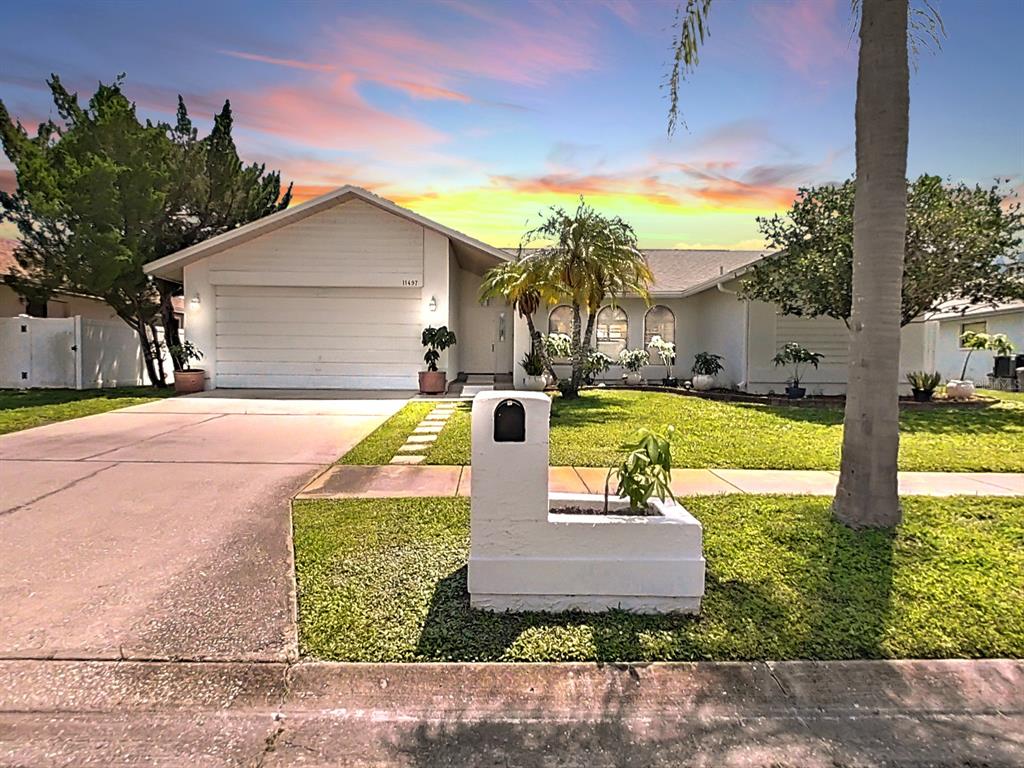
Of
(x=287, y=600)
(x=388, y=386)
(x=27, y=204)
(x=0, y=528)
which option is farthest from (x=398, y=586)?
(x=27, y=204)

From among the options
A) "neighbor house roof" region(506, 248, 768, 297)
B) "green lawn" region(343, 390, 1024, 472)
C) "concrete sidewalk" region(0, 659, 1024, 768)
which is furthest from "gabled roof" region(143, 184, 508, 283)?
"concrete sidewalk" region(0, 659, 1024, 768)

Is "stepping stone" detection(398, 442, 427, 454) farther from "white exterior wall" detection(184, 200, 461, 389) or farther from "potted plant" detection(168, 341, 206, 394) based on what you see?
"potted plant" detection(168, 341, 206, 394)

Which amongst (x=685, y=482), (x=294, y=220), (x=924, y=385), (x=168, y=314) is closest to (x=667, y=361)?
(x=924, y=385)

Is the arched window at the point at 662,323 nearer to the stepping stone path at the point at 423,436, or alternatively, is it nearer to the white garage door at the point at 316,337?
the white garage door at the point at 316,337

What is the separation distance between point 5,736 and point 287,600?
128 centimetres

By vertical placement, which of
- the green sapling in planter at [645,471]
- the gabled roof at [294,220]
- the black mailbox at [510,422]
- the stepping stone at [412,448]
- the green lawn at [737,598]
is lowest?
the green lawn at [737,598]

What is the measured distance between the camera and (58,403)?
12.3 metres

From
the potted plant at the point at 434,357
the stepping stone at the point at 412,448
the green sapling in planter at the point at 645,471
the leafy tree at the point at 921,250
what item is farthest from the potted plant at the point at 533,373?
the green sapling in planter at the point at 645,471

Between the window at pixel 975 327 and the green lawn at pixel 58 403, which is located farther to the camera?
the window at pixel 975 327

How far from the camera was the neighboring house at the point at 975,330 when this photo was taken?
1955 cm

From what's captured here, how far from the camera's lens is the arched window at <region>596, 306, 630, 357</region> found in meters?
17.7

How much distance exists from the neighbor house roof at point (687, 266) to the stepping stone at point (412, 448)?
979 centimetres

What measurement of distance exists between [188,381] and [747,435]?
12.7 meters

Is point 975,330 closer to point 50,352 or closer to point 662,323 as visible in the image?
point 662,323
